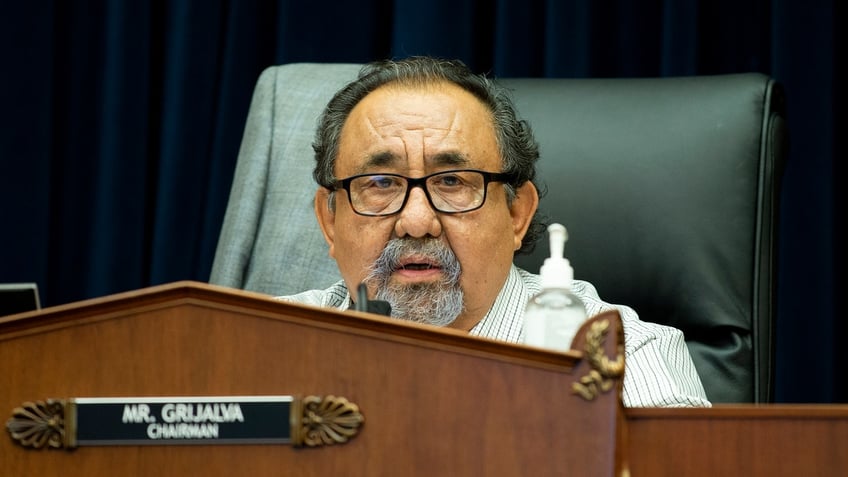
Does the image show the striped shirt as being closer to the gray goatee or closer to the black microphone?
the gray goatee

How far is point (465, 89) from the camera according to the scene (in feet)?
5.19

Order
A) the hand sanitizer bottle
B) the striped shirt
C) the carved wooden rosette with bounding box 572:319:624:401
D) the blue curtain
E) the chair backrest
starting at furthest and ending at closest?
the blue curtain → the chair backrest → the striped shirt → the hand sanitizer bottle → the carved wooden rosette with bounding box 572:319:624:401

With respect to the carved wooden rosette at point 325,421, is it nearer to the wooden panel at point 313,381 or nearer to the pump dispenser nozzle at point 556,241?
the wooden panel at point 313,381

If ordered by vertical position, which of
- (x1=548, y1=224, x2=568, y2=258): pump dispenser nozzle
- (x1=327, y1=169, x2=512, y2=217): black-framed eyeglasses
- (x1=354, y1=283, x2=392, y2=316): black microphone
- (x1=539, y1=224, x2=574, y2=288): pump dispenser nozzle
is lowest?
(x1=354, y1=283, x2=392, y2=316): black microphone

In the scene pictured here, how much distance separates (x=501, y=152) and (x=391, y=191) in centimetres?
17

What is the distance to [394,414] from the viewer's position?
2.30ft

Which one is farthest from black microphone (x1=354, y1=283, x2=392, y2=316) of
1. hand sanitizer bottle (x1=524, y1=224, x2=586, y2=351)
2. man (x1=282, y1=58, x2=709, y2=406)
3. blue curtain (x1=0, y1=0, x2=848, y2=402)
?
blue curtain (x1=0, y1=0, x2=848, y2=402)

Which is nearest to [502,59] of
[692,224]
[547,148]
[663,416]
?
[547,148]

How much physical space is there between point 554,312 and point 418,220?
584mm

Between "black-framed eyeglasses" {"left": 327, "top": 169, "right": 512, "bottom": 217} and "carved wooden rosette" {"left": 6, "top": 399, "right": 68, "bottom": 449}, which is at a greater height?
"black-framed eyeglasses" {"left": 327, "top": 169, "right": 512, "bottom": 217}

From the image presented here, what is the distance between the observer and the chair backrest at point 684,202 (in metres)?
1.56

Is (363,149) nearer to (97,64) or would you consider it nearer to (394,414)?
(394,414)

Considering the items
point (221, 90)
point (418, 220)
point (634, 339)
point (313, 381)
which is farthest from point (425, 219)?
point (221, 90)

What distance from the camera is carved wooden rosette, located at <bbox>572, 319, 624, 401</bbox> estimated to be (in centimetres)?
68
